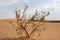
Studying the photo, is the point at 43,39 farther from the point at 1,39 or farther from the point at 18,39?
the point at 1,39

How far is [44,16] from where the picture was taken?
2033 centimetres

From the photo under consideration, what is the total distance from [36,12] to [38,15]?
1.30 ft

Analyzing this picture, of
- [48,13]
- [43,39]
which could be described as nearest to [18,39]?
[43,39]

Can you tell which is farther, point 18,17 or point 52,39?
point 52,39

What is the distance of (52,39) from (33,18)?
406 cm

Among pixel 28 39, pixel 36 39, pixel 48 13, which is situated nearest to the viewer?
pixel 48 13

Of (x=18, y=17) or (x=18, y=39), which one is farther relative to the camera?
(x=18, y=39)

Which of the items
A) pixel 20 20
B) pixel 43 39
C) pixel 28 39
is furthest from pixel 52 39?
pixel 20 20

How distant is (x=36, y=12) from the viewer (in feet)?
66.2

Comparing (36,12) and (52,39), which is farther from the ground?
(36,12)

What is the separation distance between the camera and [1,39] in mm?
21859

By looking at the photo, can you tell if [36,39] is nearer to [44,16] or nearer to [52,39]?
[52,39]

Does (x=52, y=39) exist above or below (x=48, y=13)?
below

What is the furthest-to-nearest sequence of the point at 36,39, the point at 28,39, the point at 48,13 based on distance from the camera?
the point at 36,39 < the point at 28,39 < the point at 48,13
